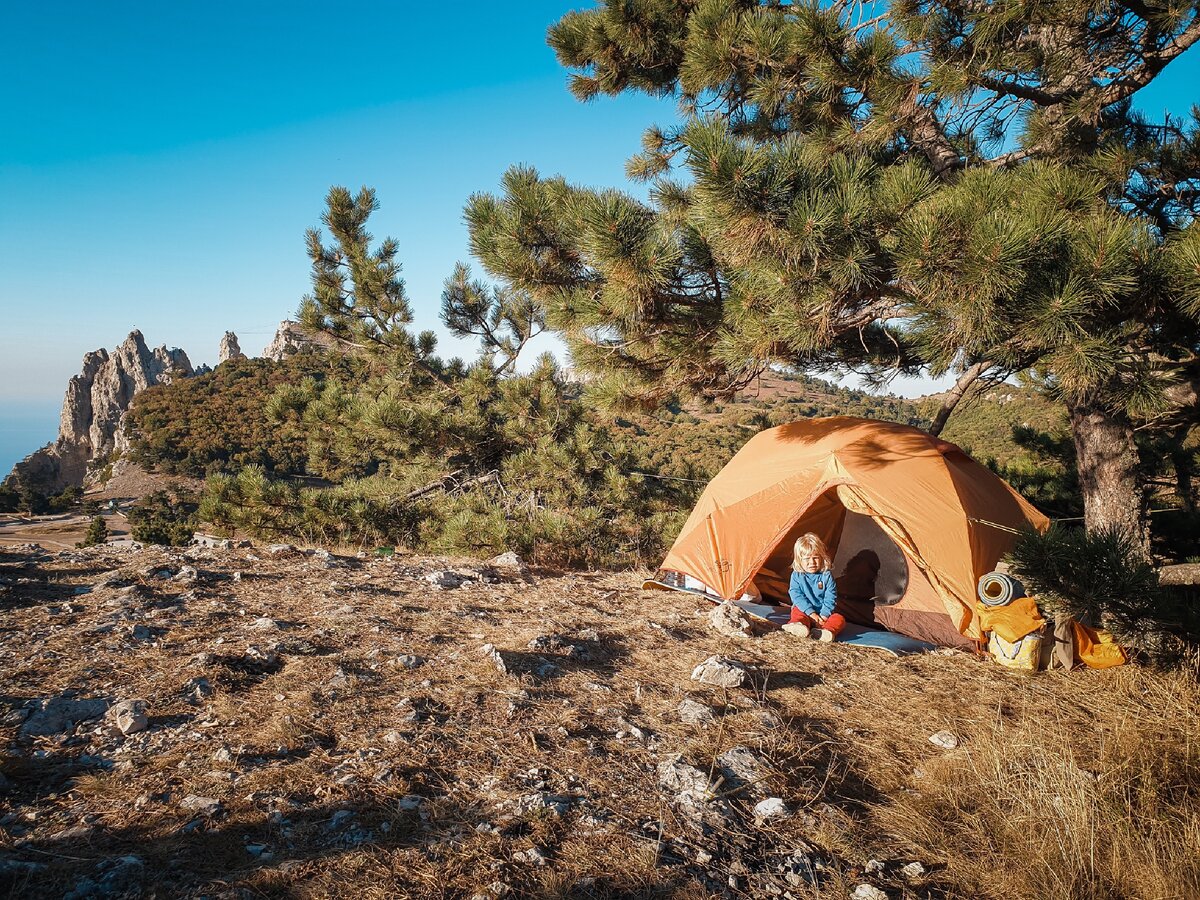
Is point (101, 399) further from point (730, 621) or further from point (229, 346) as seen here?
point (730, 621)

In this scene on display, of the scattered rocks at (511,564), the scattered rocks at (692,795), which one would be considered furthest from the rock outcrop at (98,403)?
the scattered rocks at (692,795)

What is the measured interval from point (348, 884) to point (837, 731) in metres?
2.42

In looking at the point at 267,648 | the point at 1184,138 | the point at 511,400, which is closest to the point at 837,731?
the point at 267,648

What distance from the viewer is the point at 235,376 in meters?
54.0

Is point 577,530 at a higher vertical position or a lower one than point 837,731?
A: higher

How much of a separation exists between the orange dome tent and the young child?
0.87 ft

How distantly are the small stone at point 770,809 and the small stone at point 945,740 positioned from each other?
116 centimetres

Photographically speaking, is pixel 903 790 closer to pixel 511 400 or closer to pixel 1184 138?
pixel 1184 138

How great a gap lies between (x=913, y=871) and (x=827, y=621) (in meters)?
2.77

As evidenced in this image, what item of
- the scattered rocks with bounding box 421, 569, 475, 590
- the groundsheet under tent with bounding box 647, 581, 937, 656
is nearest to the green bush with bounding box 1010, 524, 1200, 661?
the groundsheet under tent with bounding box 647, 581, 937, 656

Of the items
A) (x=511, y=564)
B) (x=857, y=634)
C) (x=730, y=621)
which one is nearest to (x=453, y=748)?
(x=730, y=621)

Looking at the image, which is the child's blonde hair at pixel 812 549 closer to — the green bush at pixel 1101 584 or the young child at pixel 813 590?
the young child at pixel 813 590

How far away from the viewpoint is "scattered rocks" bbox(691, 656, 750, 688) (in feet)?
11.5

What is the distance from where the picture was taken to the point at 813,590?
4984 mm
